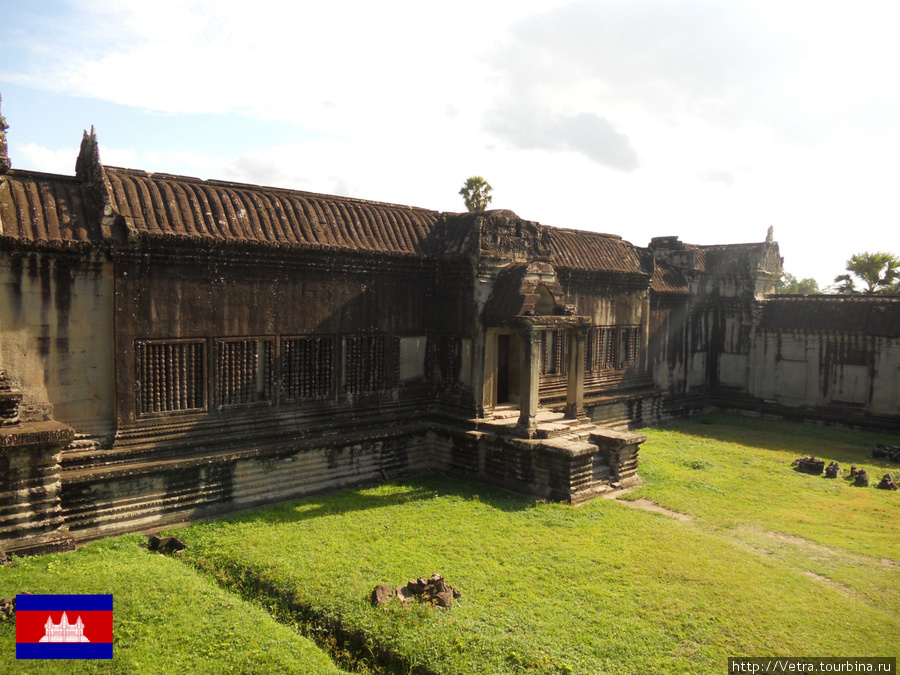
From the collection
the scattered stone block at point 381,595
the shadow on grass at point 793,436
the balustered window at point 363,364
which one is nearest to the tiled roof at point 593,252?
the shadow on grass at point 793,436

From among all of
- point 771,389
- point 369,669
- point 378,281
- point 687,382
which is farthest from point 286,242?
point 771,389

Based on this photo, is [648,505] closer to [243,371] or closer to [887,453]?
[243,371]

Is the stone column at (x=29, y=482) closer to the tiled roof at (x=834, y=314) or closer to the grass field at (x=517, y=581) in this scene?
the grass field at (x=517, y=581)

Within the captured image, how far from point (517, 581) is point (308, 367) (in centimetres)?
602

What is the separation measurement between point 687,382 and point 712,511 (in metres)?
11.7

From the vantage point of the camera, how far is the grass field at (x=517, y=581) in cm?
655

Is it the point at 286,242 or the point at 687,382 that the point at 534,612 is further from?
the point at 687,382

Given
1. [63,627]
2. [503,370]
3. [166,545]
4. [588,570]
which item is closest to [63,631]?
[63,627]

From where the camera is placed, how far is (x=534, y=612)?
289 inches

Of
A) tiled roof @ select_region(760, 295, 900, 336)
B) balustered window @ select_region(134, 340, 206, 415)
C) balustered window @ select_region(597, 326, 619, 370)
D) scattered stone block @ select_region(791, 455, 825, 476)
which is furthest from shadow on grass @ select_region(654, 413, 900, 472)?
balustered window @ select_region(134, 340, 206, 415)

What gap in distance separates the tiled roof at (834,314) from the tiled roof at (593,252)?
21.7ft

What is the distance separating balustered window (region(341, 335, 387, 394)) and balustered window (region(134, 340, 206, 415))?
115 inches

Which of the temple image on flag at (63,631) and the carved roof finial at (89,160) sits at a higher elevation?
the carved roof finial at (89,160)

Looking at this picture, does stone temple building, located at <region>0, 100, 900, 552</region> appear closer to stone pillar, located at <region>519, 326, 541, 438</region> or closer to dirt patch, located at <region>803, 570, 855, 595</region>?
stone pillar, located at <region>519, 326, 541, 438</region>
